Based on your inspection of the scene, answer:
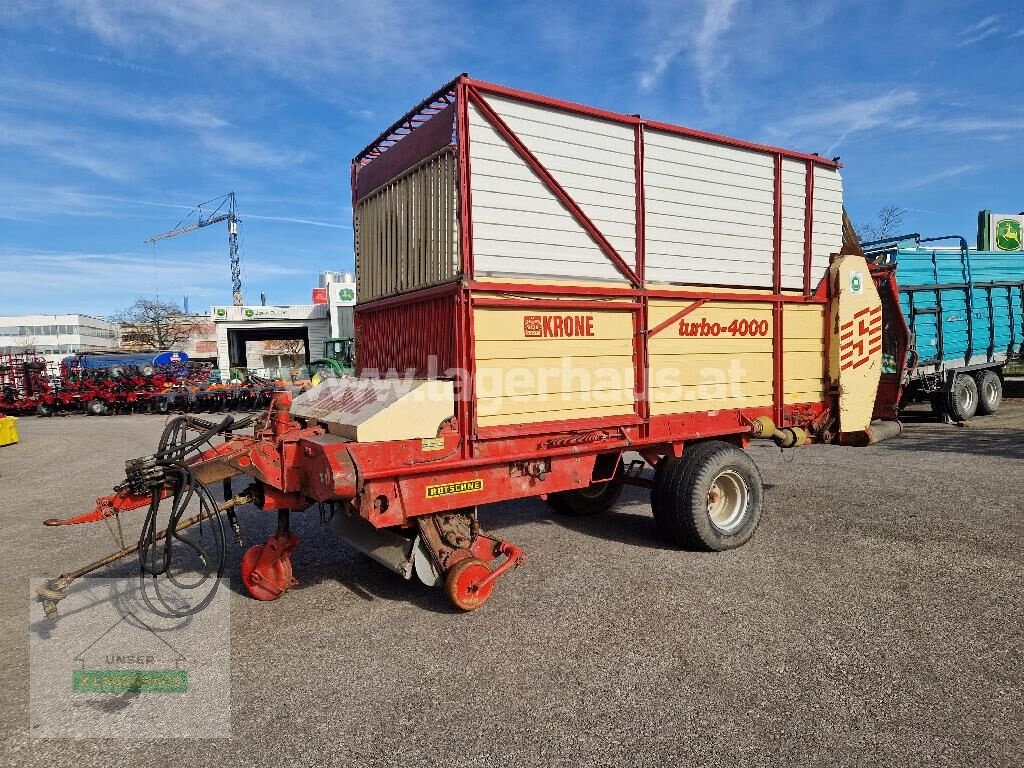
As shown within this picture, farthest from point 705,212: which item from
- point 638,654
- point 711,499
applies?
point 638,654

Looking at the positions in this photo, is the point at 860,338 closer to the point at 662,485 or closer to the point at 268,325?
the point at 662,485

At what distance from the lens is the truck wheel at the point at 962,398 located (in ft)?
40.5

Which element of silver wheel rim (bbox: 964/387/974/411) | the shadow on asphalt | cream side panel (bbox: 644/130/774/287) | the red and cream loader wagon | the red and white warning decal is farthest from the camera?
silver wheel rim (bbox: 964/387/974/411)

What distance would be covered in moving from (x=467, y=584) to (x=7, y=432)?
48.7ft

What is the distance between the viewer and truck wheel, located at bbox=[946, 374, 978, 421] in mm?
12344

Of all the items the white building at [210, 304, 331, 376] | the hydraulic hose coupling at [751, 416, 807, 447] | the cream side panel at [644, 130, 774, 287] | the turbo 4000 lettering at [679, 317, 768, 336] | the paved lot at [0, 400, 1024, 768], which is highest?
the white building at [210, 304, 331, 376]

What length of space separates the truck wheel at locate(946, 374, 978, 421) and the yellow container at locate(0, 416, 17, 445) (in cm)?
1996

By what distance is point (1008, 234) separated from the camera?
19125mm

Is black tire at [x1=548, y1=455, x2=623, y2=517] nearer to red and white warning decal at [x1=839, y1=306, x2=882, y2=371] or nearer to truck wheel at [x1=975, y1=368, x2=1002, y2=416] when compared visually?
red and white warning decal at [x1=839, y1=306, x2=882, y2=371]

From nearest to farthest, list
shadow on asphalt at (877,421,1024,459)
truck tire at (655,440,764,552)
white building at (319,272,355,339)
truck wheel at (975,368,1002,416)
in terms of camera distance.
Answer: truck tire at (655,440,764,552)
shadow on asphalt at (877,421,1024,459)
truck wheel at (975,368,1002,416)
white building at (319,272,355,339)

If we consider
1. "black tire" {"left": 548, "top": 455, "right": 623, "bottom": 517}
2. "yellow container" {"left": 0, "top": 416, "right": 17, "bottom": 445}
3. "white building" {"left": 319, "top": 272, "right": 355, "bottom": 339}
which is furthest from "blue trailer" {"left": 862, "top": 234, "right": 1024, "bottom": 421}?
"white building" {"left": 319, "top": 272, "right": 355, "bottom": 339}

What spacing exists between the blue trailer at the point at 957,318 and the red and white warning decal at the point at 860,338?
5458 millimetres

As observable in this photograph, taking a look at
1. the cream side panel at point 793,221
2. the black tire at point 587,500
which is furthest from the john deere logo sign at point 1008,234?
the black tire at point 587,500

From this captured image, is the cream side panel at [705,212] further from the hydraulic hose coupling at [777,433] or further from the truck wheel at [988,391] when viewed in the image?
the truck wheel at [988,391]
